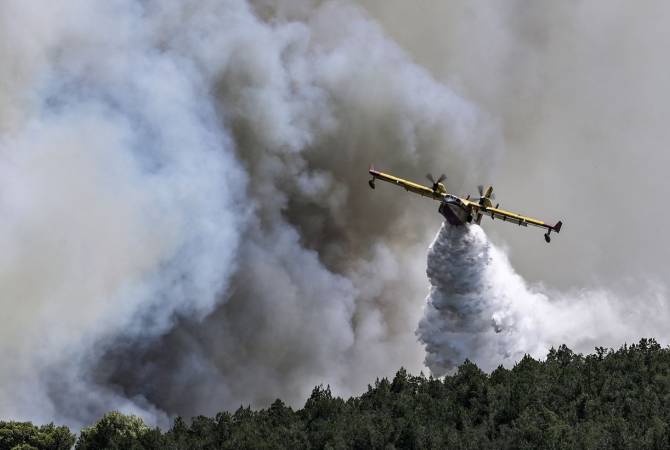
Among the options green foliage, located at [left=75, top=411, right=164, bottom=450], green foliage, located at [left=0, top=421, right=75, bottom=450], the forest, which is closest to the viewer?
the forest

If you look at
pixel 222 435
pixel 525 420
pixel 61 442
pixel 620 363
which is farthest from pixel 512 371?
pixel 61 442

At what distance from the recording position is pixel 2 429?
192250mm

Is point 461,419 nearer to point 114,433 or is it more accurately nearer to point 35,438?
point 114,433

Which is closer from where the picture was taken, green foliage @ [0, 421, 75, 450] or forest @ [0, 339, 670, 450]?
forest @ [0, 339, 670, 450]

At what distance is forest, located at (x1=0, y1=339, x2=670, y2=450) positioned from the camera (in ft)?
520

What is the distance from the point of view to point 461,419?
557 feet

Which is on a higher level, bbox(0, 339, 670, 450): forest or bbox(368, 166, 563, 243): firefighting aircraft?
bbox(368, 166, 563, 243): firefighting aircraft

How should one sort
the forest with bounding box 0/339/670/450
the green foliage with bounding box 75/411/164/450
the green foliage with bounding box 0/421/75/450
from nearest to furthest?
the forest with bounding box 0/339/670/450
the green foliage with bounding box 75/411/164/450
the green foliage with bounding box 0/421/75/450

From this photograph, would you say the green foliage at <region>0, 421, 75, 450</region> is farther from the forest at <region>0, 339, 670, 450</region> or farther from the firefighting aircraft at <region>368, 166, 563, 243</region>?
the firefighting aircraft at <region>368, 166, 563, 243</region>

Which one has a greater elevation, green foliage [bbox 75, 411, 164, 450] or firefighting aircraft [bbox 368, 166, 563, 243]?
firefighting aircraft [bbox 368, 166, 563, 243]

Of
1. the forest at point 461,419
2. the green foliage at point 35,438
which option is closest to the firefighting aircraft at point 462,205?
the forest at point 461,419

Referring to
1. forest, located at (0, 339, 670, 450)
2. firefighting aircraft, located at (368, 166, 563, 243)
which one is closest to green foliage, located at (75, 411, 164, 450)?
forest, located at (0, 339, 670, 450)

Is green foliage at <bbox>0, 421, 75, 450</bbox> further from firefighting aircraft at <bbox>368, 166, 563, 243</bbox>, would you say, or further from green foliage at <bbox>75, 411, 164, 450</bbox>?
firefighting aircraft at <bbox>368, 166, 563, 243</bbox>

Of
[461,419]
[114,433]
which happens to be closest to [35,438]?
[114,433]
